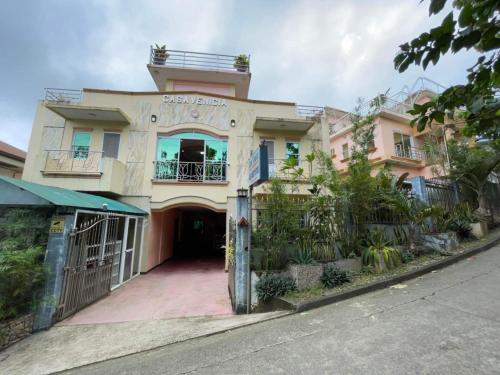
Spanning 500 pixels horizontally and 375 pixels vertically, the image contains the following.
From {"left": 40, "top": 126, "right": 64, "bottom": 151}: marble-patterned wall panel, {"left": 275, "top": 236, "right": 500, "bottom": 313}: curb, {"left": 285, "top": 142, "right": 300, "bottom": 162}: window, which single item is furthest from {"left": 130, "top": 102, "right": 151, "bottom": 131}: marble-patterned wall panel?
{"left": 275, "top": 236, "right": 500, "bottom": 313}: curb

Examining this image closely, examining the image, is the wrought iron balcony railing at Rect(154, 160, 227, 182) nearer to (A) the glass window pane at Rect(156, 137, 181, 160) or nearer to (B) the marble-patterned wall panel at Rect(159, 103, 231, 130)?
(A) the glass window pane at Rect(156, 137, 181, 160)

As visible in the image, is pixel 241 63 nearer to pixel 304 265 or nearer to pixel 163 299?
pixel 304 265

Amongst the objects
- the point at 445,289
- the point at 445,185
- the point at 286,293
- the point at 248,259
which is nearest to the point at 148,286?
the point at 248,259

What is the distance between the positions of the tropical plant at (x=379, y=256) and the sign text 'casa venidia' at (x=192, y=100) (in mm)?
8250

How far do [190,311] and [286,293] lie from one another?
2254 millimetres

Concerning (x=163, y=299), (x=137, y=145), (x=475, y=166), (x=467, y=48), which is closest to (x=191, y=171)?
(x=137, y=145)

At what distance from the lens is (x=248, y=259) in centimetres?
491

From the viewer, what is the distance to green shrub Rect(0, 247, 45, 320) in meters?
3.90

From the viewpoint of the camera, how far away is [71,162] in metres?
8.91

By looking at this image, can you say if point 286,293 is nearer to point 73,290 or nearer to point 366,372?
point 366,372

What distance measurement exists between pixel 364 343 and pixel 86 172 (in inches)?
386

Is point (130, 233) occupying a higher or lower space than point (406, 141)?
lower

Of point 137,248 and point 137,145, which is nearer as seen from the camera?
point 137,248

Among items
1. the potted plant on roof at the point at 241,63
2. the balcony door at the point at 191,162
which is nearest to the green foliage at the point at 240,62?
the potted plant on roof at the point at 241,63
